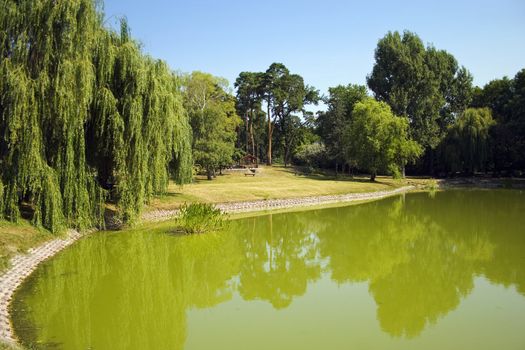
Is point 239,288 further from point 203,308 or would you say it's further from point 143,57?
point 143,57

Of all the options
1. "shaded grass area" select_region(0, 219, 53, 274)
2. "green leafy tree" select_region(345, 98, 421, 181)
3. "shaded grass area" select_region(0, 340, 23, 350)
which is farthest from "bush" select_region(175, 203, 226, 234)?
"green leafy tree" select_region(345, 98, 421, 181)

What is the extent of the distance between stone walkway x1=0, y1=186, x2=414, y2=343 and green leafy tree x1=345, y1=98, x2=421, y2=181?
10987 millimetres

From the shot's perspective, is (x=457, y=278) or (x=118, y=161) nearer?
(x=457, y=278)

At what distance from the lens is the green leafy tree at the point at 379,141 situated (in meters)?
47.0

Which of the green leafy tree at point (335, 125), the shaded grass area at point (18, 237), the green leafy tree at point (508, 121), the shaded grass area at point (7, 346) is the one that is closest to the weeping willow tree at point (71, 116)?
the shaded grass area at point (18, 237)

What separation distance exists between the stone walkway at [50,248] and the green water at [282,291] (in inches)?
12.2

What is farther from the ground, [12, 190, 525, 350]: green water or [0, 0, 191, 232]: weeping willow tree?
[0, 0, 191, 232]: weeping willow tree

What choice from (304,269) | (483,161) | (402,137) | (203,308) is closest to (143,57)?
(304,269)

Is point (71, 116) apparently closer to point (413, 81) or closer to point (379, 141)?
point (379, 141)

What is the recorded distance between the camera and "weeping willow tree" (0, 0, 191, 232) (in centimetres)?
1567

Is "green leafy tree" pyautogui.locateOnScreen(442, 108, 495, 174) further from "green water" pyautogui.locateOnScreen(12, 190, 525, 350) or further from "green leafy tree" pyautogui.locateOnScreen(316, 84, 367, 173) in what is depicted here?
"green water" pyautogui.locateOnScreen(12, 190, 525, 350)

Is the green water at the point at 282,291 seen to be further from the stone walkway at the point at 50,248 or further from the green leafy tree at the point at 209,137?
the green leafy tree at the point at 209,137

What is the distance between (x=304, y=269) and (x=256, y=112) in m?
52.1

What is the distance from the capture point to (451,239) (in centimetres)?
1995
